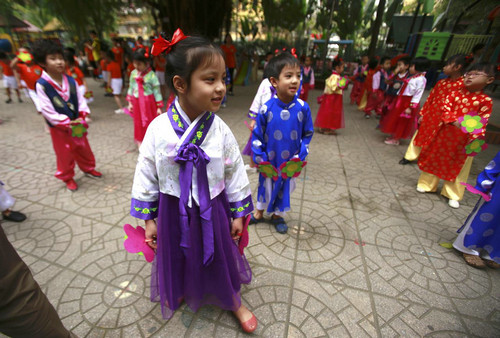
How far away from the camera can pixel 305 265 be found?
233 cm

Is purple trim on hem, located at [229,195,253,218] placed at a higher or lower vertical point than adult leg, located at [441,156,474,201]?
higher

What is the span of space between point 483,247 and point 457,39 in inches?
465

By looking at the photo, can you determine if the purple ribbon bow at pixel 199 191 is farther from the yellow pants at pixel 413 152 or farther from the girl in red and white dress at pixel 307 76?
the girl in red and white dress at pixel 307 76

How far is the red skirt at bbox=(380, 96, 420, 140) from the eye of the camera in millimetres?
5398

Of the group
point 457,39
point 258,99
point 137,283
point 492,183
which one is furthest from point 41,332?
point 457,39

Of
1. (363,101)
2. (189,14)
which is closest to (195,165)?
(189,14)

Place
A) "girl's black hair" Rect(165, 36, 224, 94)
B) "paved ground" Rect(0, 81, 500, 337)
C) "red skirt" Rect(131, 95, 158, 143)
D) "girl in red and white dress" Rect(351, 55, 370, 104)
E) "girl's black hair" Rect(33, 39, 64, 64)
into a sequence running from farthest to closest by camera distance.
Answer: "girl in red and white dress" Rect(351, 55, 370, 104)
"red skirt" Rect(131, 95, 158, 143)
"girl's black hair" Rect(33, 39, 64, 64)
"paved ground" Rect(0, 81, 500, 337)
"girl's black hair" Rect(165, 36, 224, 94)

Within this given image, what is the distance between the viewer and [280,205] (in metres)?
2.67

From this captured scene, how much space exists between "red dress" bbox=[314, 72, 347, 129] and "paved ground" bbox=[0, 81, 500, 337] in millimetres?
2409

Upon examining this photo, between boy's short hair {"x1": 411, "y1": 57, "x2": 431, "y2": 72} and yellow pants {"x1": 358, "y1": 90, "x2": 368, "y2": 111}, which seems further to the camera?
yellow pants {"x1": 358, "y1": 90, "x2": 368, "y2": 111}

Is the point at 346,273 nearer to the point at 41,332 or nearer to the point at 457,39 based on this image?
the point at 41,332

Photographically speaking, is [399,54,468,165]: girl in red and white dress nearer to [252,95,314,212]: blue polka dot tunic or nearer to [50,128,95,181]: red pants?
[252,95,314,212]: blue polka dot tunic

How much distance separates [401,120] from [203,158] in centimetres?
573

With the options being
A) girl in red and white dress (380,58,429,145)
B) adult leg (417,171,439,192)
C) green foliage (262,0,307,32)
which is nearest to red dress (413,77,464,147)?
adult leg (417,171,439,192)
